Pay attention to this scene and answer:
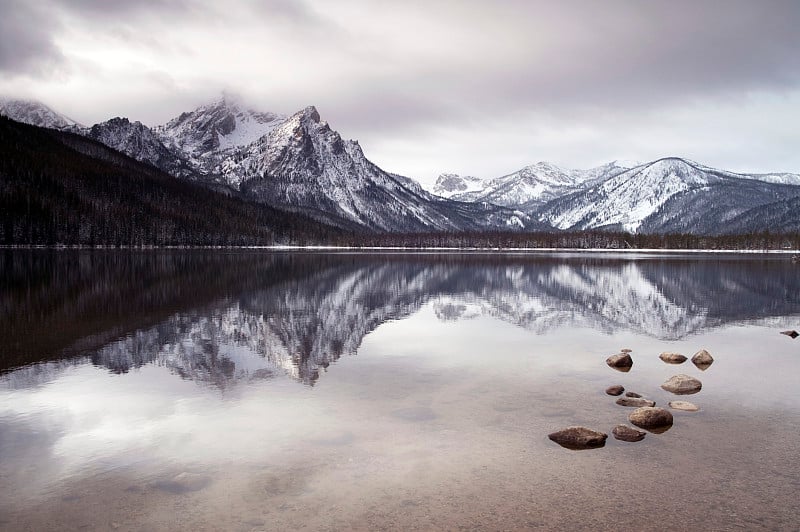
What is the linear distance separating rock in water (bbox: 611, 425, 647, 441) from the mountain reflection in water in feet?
40.1

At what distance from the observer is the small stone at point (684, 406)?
1881 cm

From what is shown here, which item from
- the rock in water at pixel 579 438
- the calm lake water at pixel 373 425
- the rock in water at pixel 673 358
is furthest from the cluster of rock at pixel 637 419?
the rock in water at pixel 673 358

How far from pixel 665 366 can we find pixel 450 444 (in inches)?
635

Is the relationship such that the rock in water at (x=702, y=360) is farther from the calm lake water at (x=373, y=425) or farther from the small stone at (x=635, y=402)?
the small stone at (x=635, y=402)

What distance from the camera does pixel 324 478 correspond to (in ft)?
42.5

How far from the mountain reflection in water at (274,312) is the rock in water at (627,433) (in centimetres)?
1223

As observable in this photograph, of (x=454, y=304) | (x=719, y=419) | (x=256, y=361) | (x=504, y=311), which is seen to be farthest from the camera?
(x=454, y=304)

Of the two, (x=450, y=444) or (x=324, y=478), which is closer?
(x=324, y=478)

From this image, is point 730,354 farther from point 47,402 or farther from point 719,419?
point 47,402

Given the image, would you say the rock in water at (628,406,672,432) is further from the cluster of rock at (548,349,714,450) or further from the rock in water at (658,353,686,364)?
the rock in water at (658,353,686,364)

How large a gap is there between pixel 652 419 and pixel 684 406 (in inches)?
110

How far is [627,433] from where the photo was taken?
16.0 meters

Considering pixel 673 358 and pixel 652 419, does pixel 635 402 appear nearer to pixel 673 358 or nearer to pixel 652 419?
pixel 652 419

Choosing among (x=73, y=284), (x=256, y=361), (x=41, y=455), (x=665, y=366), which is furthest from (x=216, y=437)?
(x=73, y=284)
